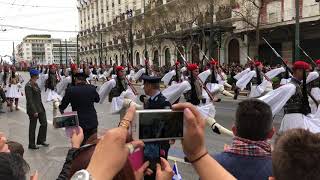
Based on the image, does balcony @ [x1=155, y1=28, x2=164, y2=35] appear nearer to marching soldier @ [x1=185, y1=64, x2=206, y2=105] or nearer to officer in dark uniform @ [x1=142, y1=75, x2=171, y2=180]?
marching soldier @ [x1=185, y1=64, x2=206, y2=105]

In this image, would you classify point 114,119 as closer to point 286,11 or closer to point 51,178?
point 51,178

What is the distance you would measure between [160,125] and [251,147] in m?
1.05

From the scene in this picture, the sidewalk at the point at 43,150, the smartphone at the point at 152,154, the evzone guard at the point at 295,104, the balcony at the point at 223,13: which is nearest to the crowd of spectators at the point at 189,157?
the smartphone at the point at 152,154

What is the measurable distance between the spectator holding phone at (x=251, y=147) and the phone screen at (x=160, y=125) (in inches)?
39.6

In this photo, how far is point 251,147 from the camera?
3180 millimetres

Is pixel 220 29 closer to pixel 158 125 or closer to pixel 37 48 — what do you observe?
pixel 158 125

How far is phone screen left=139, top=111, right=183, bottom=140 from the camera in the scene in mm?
2262

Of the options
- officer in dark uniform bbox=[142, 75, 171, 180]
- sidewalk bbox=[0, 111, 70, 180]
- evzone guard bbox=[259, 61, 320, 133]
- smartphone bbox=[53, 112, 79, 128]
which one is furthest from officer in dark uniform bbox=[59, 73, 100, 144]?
smartphone bbox=[53, 112, 79, 128]

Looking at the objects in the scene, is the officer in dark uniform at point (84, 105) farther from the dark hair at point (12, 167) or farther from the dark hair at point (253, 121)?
the dark hair at point (12, 167)

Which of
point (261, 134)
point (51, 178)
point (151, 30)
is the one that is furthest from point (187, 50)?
point (261, 134)

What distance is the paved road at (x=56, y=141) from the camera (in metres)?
8.81

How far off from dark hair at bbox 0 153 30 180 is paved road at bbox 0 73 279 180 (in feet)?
A: 19.0

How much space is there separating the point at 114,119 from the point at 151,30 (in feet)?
138

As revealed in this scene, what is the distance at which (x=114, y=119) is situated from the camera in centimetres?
1653
